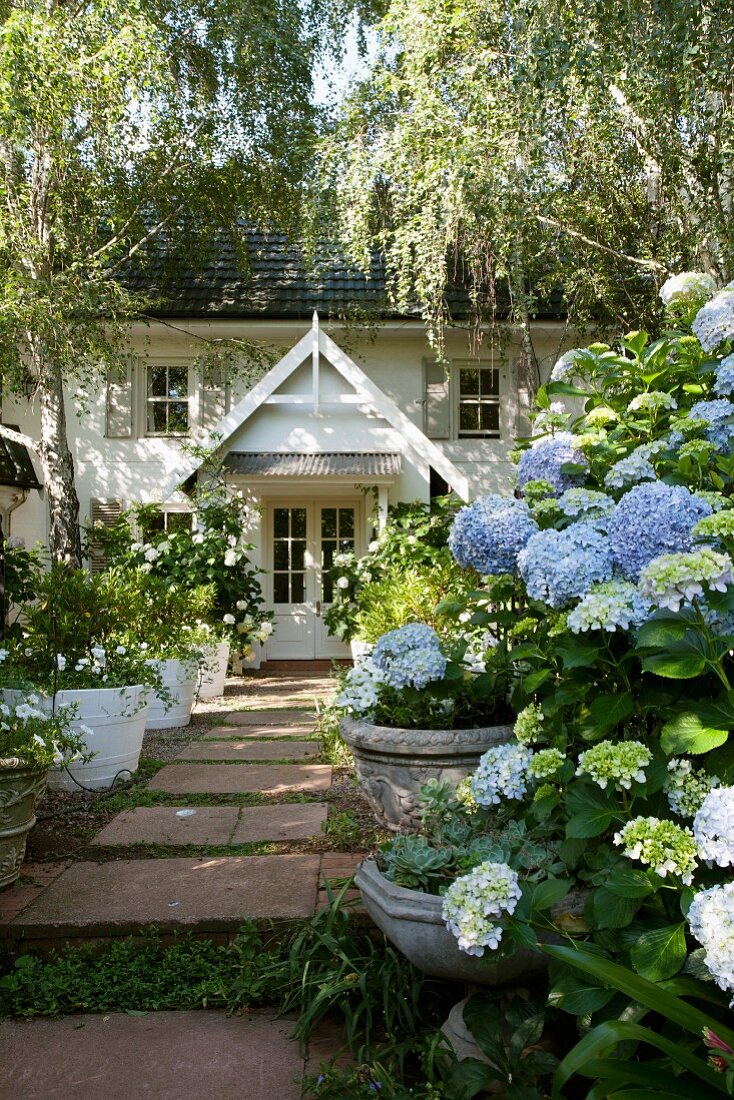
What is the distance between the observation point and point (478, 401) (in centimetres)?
1241

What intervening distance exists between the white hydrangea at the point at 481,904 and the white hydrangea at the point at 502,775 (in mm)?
465

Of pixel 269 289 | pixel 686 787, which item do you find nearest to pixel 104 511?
pixel 269 289

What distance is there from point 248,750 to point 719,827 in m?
5.09

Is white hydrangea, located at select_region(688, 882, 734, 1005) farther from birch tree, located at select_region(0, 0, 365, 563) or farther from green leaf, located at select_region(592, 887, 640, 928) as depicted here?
birch tree, located at select_region(0, 0, 365, 563)

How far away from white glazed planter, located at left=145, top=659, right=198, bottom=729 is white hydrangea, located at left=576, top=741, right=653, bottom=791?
5.49 m

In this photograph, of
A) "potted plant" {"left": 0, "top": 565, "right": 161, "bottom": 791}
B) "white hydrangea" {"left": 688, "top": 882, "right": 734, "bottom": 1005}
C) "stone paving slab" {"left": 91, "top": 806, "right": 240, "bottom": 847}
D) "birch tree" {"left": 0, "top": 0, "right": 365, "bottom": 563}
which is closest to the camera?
"white hydrangea" {"left": 688, "top": 882, "right": 734, "bottom": 1005}

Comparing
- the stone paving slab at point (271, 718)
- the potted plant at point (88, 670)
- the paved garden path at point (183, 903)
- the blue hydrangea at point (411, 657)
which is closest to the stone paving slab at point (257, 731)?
the stone paving slab at point (271, 718)

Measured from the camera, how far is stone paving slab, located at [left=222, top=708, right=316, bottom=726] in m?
7.30

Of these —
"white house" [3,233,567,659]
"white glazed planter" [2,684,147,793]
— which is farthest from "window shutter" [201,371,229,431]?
"white glazed planter" [2,684,147,793]

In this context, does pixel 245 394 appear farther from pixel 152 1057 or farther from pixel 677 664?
pixel 677 664

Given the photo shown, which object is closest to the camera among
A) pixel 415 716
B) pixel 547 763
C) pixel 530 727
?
pixel 547 763

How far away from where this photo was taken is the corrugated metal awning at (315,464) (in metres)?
10.4

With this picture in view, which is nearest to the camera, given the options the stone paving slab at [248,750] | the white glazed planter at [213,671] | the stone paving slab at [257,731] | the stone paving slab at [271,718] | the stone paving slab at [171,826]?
the stone paving slab at [171,826]

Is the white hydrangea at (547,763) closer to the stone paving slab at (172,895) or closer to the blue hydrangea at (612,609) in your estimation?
the blue hydrangea at (612,609)
